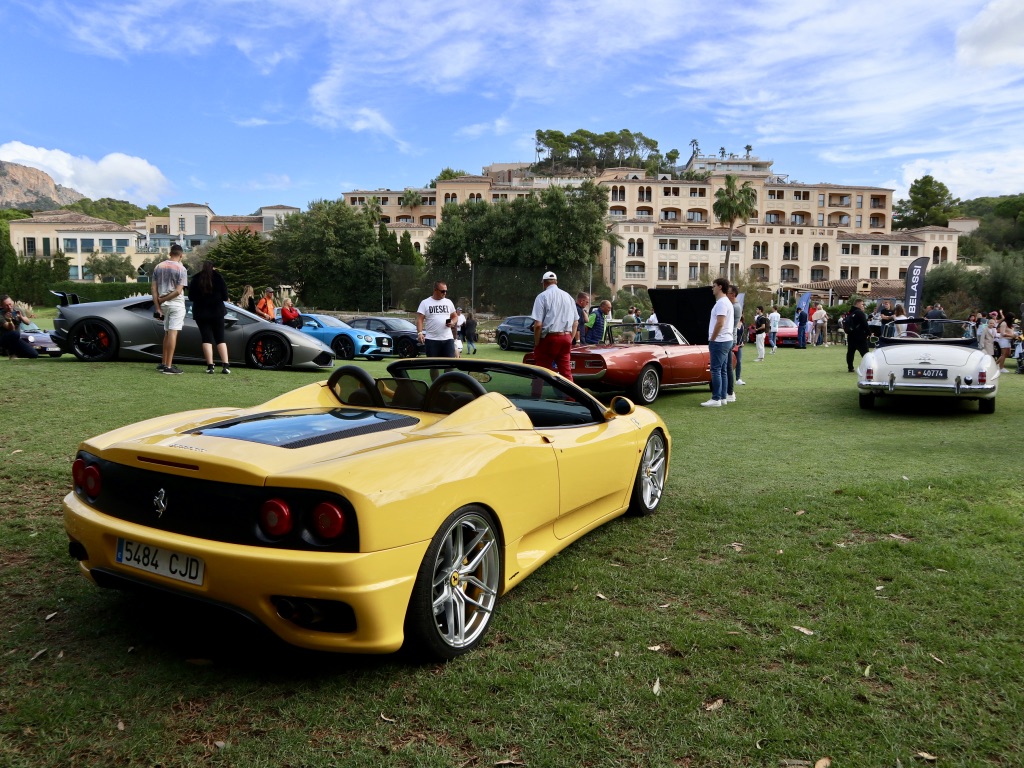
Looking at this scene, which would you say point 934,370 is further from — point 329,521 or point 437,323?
point 329,521

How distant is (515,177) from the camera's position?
12625 cm

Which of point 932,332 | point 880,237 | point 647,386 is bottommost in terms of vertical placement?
point 647,386

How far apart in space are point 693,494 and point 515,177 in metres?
126

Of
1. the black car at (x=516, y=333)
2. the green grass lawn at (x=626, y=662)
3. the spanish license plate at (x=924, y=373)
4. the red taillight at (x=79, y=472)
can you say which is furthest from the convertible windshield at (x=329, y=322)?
the red taillight at (x=79, y=472)

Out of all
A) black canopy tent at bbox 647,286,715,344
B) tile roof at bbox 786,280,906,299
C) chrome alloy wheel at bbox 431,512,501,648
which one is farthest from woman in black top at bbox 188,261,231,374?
tile roof at bbox 786,280,906,299

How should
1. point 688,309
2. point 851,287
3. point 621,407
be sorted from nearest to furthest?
point 621,407 < point 688,309 < point 851,287

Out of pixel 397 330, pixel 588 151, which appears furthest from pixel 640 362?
pixel 588 151

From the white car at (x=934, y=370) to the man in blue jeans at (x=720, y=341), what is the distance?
1835mm

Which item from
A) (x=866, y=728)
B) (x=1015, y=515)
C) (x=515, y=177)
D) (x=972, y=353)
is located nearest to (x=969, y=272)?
(x=972, y=353)

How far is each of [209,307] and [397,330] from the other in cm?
1236

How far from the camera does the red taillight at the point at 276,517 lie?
259cm

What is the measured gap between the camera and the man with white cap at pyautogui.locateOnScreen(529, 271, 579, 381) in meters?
9.59

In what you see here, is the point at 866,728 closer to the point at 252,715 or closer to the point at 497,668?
the point at 497,668

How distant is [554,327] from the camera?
380 inches
